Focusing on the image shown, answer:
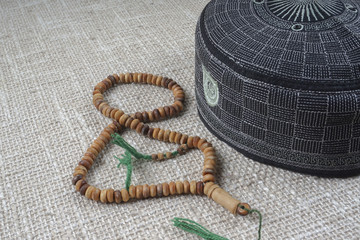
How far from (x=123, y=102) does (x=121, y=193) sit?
0.39 metres

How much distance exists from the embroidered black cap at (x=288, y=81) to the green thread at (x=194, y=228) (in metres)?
0.26

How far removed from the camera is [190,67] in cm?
158

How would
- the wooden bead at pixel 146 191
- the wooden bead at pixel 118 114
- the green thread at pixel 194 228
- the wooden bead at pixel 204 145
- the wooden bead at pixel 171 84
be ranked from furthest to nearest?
the wooden bead at pixel 171 84
the wooden bead at pixel 118 114
the wooden bead at pixel 204 145
the wooden bead at pixel 146 191
the green thread at pixel 194 228

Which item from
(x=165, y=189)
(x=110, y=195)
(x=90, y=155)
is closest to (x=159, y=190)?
(x=165, y=189)

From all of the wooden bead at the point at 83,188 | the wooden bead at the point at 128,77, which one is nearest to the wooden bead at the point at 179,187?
the wooden bead at the point at 83,188

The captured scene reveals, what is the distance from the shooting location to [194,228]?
1.04 m

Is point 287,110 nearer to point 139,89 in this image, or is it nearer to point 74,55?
point 139,89

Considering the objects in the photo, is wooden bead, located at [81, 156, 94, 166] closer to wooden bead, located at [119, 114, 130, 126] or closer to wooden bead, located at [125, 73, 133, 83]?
wooden bead, located at [119, 114, 130, 126]

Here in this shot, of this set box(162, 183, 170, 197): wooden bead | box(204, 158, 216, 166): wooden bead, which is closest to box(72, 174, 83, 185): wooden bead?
box(162, 183, 170, 197): wooden bead

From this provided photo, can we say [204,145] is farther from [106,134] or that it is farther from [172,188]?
[106,134]

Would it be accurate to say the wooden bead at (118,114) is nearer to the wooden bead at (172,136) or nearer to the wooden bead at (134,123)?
the wooden bead at (134,123)

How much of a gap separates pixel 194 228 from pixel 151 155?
269mm

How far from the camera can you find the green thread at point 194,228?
1022mm

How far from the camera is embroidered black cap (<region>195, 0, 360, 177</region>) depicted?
1.04 meters
